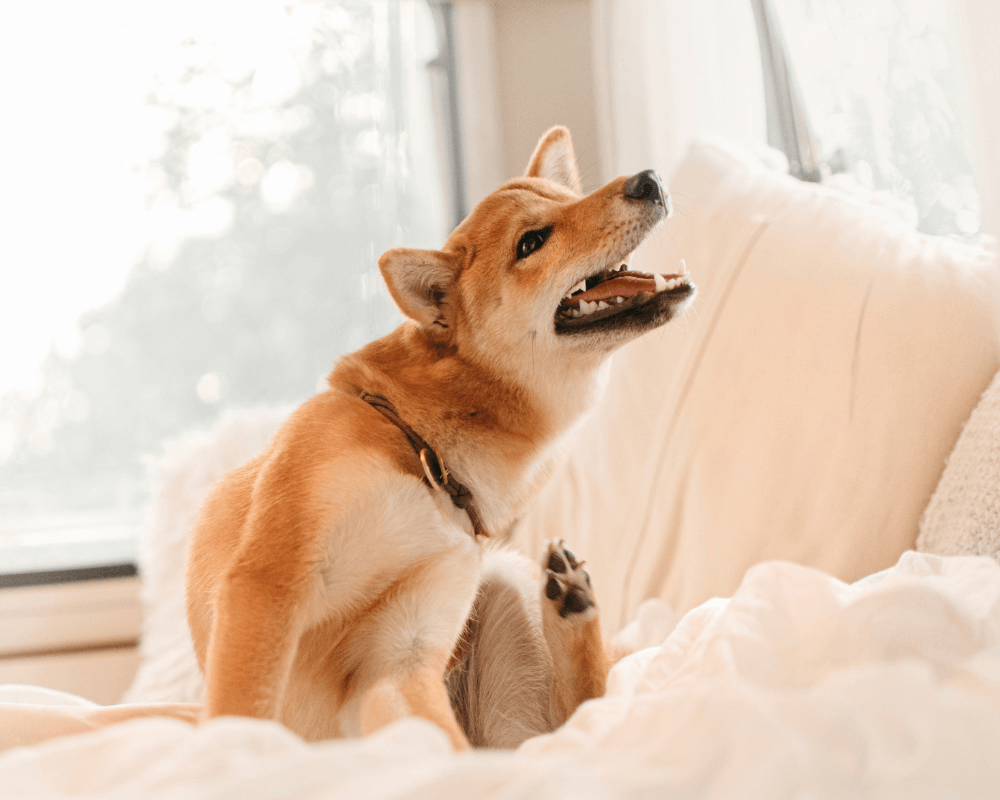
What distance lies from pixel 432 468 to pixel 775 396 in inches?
24.1

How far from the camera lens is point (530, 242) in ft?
3.52

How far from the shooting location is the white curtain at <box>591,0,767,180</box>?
1.86 metres

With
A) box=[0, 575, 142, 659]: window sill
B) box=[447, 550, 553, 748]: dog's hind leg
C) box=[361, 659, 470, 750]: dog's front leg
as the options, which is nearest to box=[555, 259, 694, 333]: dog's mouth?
box=[447, 550, 553, 748]: dog's hind leg

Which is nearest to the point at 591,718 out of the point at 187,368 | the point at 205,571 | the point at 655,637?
the point at 205,571

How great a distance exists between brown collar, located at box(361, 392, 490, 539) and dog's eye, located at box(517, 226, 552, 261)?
0.31m

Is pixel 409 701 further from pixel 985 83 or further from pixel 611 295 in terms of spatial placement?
pixel 985 83

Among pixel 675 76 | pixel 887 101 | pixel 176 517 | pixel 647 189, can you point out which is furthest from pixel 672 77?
pixel 176 517

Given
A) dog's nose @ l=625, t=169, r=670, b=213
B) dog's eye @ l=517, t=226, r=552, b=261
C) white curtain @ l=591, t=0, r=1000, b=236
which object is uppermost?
white curtain @ l=591, t=0, r=1000, b=236

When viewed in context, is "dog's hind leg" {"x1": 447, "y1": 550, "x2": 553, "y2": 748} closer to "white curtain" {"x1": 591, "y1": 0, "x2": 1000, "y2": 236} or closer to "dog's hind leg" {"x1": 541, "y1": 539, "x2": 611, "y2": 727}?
"dog's hind leg" {"x1": 541, "y1": 539, "x2": 611, "y2": 727}

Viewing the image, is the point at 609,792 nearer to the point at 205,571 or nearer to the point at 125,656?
the point at 205,571

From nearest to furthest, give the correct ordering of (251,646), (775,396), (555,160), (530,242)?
(251,646), (530,242), (775,396), (555,160)

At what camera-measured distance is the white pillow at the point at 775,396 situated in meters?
1.01

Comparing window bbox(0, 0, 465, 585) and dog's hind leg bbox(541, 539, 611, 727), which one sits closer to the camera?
dog's hind leg bbox(541, 539, 611, 727)

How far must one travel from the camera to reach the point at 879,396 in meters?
1.06
